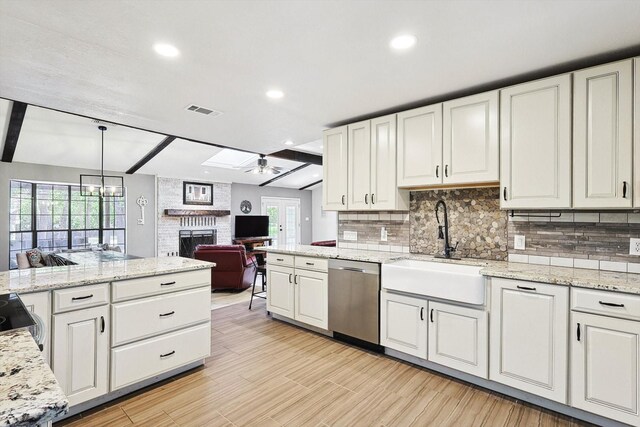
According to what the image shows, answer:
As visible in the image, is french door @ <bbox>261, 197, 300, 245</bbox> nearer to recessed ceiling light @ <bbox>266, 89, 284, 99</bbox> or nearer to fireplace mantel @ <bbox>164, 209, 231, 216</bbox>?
fireplace mantel @ <bbox>164, 209, 231, 216</bbox>

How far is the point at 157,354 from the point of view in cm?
240

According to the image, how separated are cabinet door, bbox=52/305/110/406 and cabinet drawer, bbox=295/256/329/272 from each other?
6.08 feet

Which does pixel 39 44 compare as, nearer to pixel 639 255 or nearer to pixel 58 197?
pixel 639 255

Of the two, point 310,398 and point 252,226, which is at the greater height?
point 252,226

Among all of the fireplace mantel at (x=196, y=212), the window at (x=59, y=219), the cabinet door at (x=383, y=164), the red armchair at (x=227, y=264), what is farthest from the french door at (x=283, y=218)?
the cabinet door at (x=383, y=164)

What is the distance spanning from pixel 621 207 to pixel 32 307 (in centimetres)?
372

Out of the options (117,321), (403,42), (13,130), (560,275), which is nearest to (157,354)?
(117,321)

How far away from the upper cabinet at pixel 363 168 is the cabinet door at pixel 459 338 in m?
1.16

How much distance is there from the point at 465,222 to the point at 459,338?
110 cm

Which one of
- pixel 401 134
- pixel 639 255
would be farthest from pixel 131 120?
pixel 639 255

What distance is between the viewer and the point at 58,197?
639 cm

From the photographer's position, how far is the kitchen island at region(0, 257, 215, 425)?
6.42ft

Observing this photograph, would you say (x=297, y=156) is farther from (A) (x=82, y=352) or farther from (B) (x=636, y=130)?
(B) (x=636, y=130)

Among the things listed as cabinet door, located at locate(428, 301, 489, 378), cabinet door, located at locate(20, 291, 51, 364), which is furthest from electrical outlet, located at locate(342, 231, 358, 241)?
cabinet door, located at locate(20, 291, 51, 364)
